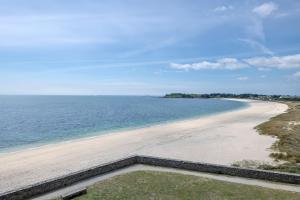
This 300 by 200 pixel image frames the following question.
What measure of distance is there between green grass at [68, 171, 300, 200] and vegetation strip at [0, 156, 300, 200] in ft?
4.21

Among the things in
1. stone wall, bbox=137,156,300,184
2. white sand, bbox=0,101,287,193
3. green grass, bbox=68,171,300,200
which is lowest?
white sand, bbox=0,101,287,193

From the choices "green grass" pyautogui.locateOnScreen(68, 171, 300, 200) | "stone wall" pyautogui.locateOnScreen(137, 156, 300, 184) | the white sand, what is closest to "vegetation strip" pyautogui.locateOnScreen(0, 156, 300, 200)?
"stone wall" pyautogui.locateOnScreen(137, 156, 300, 184)

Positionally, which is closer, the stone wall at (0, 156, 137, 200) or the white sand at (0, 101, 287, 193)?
the stone wall at (0, 156, 137, 200)

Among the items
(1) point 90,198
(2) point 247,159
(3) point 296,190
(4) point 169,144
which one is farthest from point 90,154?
(3) point 296,190

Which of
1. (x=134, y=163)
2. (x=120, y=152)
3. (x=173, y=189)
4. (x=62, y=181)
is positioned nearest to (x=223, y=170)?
(x=173, y=189)

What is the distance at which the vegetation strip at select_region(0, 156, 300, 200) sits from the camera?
43.8 feet

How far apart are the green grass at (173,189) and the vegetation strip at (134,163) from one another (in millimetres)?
1282

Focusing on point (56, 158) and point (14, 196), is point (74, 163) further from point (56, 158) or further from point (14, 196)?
point (14, 196)

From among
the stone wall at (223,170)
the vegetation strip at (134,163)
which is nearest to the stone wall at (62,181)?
the vegetation strip at (134,163)

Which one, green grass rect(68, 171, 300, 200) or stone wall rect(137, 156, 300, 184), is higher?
stone wall rect(137, 156, 300, 184)

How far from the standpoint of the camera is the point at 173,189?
1405 cm

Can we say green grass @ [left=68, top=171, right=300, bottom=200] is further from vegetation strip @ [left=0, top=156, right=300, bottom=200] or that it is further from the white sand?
the white sand

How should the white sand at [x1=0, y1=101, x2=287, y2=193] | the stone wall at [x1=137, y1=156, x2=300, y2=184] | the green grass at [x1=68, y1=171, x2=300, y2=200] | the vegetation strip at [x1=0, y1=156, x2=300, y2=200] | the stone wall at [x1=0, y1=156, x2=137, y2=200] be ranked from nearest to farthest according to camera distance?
the stone wall at [x1=0, y1=156, x2=137, y2=200], the green grass at [x1=68, y1=171, x2=300, y2=200], the vegetation strip at [x1=0, y1=156, x2=300, y2=200], the stone wall at [x1=137, y1=156, x2=300, y2=184], the white sand at [x1=0, y1=101, x2=287, y2=193]

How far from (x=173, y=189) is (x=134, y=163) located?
5172 mm
